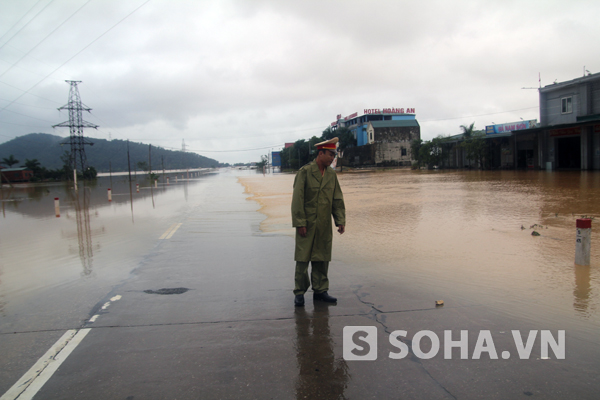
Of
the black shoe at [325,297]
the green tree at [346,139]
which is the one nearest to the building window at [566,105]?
the black shoe at [325,297]

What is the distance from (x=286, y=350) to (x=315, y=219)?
1597mm

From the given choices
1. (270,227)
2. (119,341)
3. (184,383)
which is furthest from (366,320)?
(270,227)

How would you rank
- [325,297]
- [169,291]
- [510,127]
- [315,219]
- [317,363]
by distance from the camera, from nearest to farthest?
[317,363], [315,219], [325,297], [169,291], [510,127]

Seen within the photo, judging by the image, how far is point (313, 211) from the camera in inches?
184

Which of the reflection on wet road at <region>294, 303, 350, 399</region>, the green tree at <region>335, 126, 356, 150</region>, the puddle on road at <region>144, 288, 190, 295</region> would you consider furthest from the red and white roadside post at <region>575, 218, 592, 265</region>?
the green tree at <region>335, 126, 356, 150</region>

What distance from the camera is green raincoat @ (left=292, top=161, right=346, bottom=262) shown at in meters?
4.61

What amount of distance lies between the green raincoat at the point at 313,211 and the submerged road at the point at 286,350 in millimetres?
645

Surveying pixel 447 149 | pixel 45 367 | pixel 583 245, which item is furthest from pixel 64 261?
pixel 447 149

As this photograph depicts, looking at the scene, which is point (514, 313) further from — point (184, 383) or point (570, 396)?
point (184, 383)

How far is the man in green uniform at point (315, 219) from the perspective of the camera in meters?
4.62

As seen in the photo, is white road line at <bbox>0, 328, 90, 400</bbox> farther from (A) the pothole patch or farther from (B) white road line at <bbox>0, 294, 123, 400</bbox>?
(A) the pothole patch

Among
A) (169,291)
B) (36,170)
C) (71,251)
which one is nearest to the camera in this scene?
(169,291)

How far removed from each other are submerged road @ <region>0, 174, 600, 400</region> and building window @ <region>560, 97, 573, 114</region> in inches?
1395

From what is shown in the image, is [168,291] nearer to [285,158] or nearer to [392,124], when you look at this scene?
[392,124]
